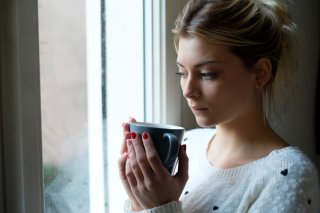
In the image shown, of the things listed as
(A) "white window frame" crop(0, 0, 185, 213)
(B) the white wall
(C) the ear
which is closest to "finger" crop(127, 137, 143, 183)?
(A) "white window frame" crop(0, 0, 185, 213)

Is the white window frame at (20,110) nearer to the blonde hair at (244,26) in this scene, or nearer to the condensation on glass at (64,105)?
the condensation on glass at (64,105)

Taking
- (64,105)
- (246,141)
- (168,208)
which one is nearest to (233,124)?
(246,141)

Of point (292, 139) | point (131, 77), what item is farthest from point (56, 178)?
point (292, 139)

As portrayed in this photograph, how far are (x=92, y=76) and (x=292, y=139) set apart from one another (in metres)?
0.80

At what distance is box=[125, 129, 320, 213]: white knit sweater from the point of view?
0.67 meters

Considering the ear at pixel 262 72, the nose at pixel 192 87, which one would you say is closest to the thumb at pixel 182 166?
the nose at pixel 192 87

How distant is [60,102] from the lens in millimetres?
760

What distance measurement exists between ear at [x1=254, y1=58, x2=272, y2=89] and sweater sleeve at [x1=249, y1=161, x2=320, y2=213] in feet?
0.57

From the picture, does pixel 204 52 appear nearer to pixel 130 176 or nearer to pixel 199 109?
pixel 199 109

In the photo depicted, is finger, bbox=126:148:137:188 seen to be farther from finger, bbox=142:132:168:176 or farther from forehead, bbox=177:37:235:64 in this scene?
forehead, bbox=177:37:235:64

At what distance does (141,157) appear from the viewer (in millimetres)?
653

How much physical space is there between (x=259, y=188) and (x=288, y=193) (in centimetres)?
5

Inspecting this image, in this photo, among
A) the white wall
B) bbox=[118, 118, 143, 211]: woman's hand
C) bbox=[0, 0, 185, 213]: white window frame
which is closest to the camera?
bbox=[0, 0, 185, 213]: white window frame

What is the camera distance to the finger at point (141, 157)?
0.65 metres
